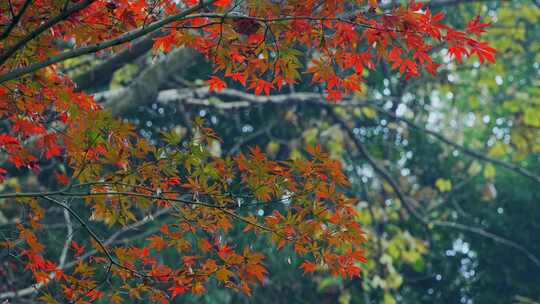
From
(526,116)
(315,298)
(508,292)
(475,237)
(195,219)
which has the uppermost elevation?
(195,219)

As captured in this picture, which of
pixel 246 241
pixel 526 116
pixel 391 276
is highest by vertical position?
pixel 526 116

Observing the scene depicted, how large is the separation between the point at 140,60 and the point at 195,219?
4035 millimetres

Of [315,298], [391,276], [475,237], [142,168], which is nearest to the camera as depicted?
[142,168]

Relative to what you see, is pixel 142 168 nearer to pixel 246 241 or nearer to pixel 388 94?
pixel 246 241

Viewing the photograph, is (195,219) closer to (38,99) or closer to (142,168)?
(142,168)

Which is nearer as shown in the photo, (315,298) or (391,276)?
(391,276)

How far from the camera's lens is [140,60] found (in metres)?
6.20

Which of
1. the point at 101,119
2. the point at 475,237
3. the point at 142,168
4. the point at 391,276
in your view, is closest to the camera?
the point at 101,119

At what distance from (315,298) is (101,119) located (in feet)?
17.1

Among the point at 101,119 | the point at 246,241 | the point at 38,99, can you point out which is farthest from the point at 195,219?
the point at 246,241

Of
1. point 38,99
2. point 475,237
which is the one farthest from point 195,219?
point 475,237

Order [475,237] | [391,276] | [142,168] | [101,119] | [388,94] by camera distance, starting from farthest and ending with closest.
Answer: [475,237] → [388,94] → [391,276] → [142,168] → [101,119]

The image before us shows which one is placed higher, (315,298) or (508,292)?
(315,298)

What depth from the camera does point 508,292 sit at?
27.4 feet
